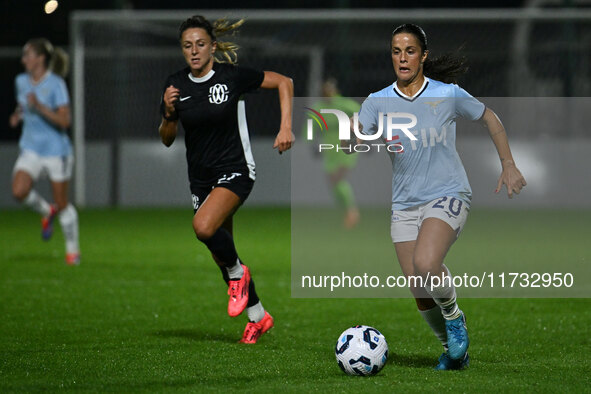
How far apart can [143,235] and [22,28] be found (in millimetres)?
11517

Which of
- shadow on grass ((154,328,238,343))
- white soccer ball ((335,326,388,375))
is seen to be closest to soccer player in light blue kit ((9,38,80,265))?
shadow on grass ((154,328,238,343))

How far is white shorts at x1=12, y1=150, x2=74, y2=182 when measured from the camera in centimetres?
1080

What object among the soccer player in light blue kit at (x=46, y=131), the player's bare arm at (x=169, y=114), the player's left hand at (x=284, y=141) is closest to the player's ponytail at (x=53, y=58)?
the soccer player in light blue kit at (x=46, y=131)

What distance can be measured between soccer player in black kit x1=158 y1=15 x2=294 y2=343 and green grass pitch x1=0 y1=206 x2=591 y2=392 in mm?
467

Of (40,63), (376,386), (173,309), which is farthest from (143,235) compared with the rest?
(376,386)

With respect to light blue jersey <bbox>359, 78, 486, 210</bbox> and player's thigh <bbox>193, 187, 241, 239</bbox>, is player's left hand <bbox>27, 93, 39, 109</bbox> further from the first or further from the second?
light blue jersey <bbox>359, 78, 486, 210</bbox>

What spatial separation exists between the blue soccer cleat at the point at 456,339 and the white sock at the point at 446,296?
0.13ft

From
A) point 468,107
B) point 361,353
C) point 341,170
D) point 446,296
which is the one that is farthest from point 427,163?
point 341,170

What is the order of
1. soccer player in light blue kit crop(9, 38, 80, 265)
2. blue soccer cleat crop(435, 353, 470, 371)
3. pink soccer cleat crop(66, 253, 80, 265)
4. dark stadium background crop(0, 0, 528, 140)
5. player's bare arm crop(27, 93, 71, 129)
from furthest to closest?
dark stadium background crop(0, 0, 528, 140) → pink soccer cleat crop(66, 253, 80, 265) → soccer player in light blue kit crop(9, 38, 80, 265) → player's bare arm crop(27, 93, 71, 129) → blue soccer cleat crop(435, 353, 470, 371)

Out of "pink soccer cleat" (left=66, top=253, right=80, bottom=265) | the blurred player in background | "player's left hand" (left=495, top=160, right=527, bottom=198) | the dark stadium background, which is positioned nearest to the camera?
"player's left hand" (left=495, top=160, right=527, bottom=198)

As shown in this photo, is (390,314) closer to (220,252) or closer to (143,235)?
(220,252)

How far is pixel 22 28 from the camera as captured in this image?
2431 cm

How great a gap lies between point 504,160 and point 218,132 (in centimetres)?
211

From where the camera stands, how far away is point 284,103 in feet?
21.1
